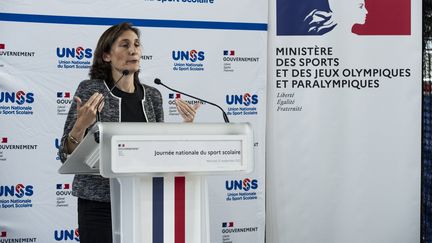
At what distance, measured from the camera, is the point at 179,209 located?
1444mm

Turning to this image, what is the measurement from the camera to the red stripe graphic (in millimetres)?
1433

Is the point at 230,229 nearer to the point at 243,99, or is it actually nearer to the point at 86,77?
the point at 243,99

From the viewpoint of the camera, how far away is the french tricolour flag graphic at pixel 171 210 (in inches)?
55.6

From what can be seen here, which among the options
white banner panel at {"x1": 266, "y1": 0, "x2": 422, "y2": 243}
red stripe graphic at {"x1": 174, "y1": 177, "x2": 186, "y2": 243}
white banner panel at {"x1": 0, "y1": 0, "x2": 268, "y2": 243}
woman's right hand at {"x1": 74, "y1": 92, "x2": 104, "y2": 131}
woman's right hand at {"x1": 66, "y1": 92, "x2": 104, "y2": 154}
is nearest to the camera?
red stripe graphic at {"x1": 174, "y1": 177, "x2": 186, "y2": 243}

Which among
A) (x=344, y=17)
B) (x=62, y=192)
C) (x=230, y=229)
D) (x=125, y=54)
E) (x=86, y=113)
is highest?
(x=344, y=17)

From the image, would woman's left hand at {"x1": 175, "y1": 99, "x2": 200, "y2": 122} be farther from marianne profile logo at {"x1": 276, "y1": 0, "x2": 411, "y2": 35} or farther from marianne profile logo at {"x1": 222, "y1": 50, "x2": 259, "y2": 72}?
marianne profile logo at {"x1": 276, "y1": 0, "x2": 411, "y2": 35}

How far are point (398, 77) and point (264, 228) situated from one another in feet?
4.36

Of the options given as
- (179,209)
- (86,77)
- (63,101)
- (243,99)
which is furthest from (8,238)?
(179,209)

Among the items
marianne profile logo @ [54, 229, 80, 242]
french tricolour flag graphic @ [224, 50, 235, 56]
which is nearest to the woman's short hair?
french tricolour flag graphic @ [224, 50, 235, 56]

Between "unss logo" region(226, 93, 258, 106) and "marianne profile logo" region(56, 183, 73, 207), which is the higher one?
"unss logo" region(226, 93, 258, 106)

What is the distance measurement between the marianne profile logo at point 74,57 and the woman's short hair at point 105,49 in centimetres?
7

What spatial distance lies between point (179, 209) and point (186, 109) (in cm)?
232

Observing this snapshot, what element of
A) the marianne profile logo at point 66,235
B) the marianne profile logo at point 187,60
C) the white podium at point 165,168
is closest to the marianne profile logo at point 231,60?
the marianne profile logo at point 187,60

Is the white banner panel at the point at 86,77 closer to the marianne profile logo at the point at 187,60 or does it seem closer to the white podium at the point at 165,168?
the marianne profile logo at the point at 187,60
